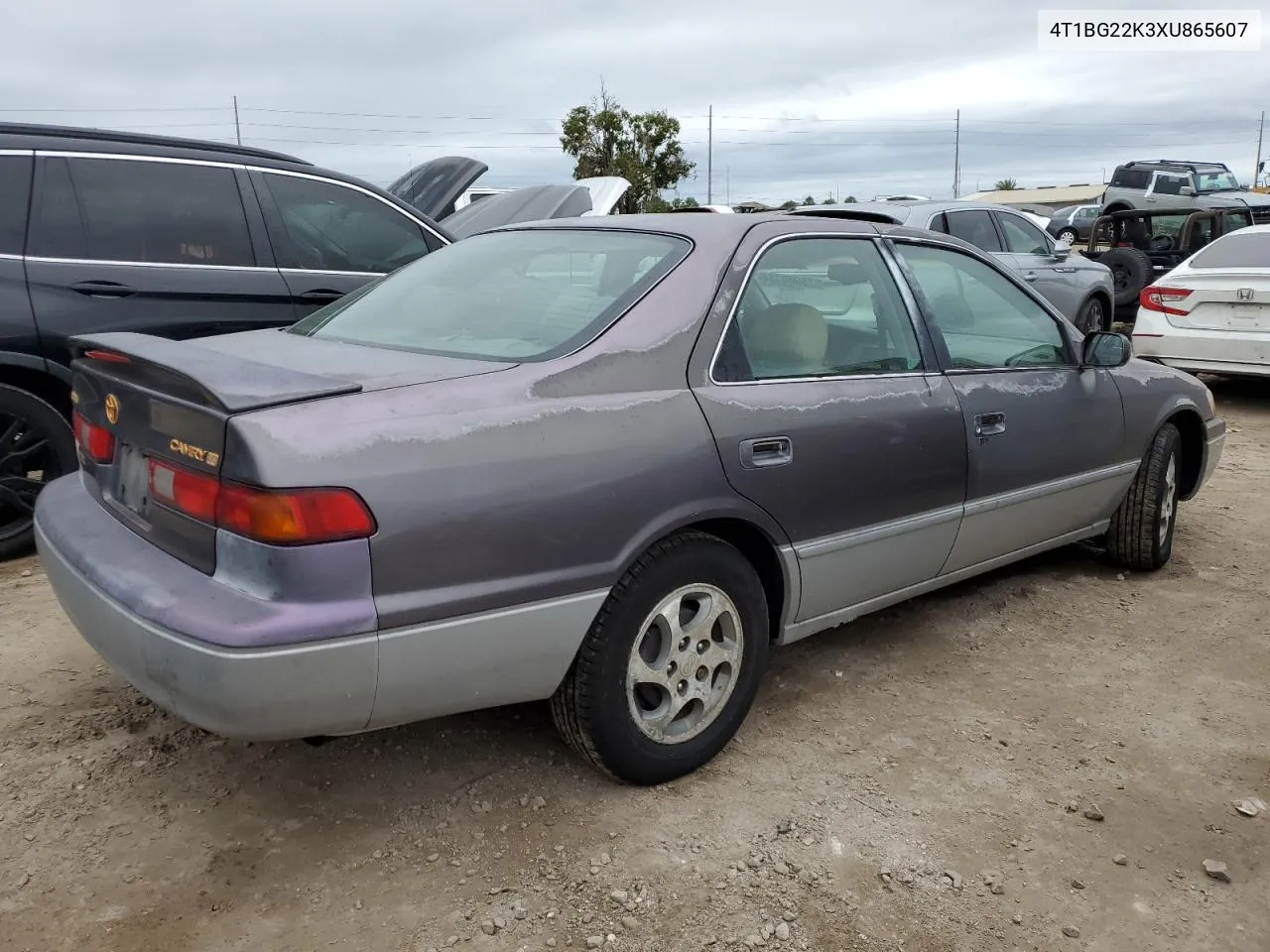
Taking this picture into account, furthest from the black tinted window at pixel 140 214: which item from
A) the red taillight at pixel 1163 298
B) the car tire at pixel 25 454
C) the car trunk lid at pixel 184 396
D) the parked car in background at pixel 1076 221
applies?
the parked car in background at pixel 1076 221

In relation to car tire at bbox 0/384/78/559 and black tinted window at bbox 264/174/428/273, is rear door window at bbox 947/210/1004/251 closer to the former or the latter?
black tinted window at bbox 264/174/428/273

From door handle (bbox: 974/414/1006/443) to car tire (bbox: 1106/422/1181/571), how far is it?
115cm

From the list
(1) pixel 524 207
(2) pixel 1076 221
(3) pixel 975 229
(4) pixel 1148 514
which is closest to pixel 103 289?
(1) pixel 524 207

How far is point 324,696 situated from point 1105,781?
208 cm

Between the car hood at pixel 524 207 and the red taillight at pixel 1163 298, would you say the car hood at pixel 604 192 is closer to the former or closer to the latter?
the car hood at pixel 524 207

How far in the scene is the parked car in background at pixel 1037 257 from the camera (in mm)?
8570

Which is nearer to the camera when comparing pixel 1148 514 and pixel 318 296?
pixel 1148 514

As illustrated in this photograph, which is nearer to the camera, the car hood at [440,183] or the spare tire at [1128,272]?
the car hood at [440,183]

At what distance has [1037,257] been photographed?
945 centimetres

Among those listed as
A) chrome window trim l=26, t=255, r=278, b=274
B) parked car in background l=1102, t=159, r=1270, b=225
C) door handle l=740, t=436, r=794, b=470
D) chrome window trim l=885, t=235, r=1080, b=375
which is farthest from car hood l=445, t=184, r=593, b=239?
parked car in background l=1102, t=159, r=1270, b=225

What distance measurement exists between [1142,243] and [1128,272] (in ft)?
5.28

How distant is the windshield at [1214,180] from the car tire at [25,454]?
75.5 feet

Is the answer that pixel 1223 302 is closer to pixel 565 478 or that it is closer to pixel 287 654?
pixel 565 478

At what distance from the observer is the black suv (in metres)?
4.40
